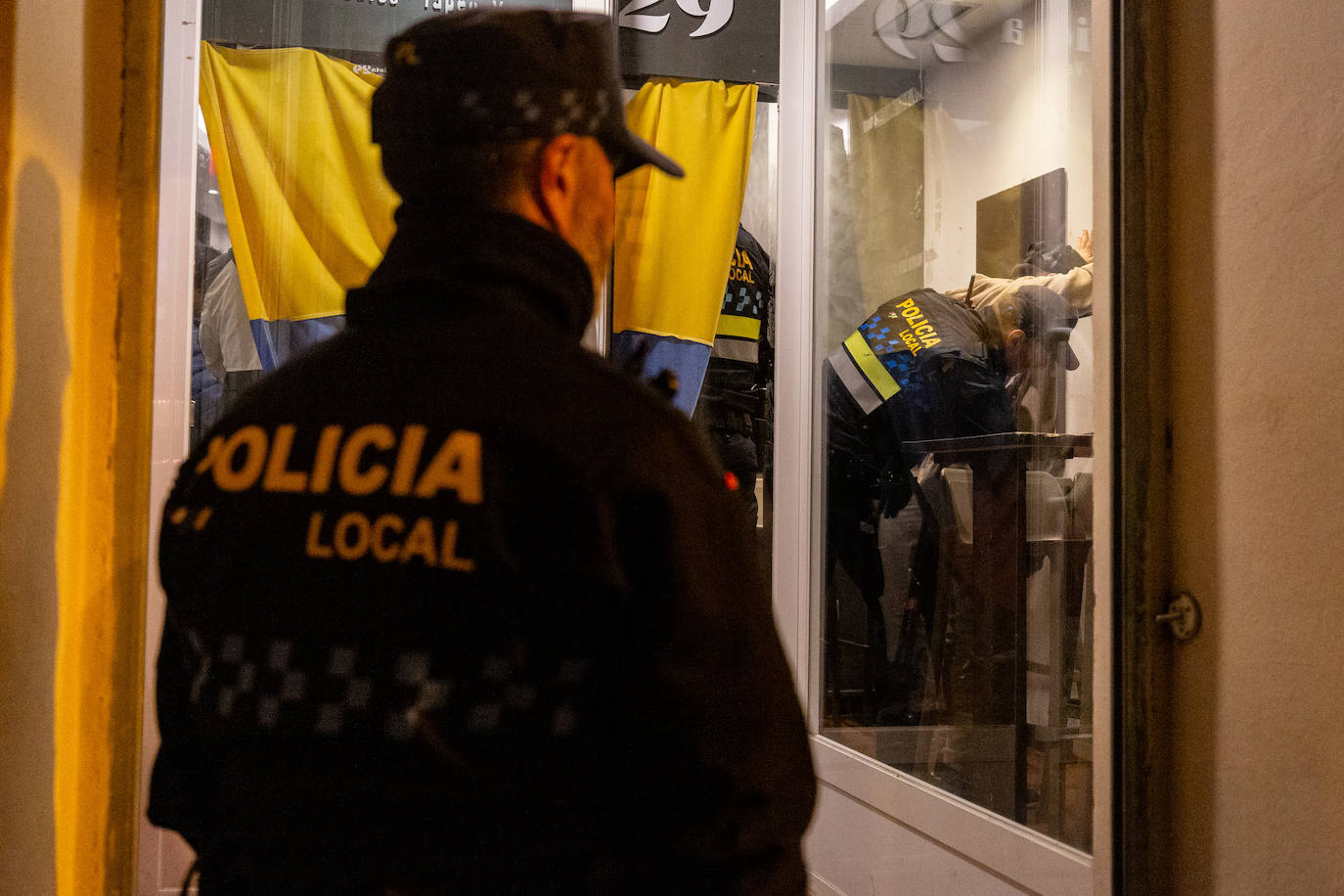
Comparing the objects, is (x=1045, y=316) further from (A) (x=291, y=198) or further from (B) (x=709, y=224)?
(A) (x=291, y=198)

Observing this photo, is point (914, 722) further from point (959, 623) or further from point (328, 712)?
point (328, 712)

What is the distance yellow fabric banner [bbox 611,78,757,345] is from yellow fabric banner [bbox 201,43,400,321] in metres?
0.75

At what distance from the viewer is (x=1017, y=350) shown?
93.3 inches

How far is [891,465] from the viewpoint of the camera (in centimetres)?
273

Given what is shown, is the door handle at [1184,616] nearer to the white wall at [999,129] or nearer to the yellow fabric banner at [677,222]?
the white wall at [999,129]

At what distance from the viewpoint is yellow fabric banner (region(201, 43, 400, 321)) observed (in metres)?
2.13

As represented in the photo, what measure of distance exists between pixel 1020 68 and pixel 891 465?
938mm

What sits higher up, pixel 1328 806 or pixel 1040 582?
pixel 1040 582

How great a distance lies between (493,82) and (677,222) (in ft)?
6.17

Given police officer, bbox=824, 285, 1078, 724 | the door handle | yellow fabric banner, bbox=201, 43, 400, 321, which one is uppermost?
yellow fabric banner, bbox=201, 43, 400, 321

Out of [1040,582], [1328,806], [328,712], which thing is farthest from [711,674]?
[1040,582]

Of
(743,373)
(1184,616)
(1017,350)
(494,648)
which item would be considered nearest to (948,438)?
(1017,350)

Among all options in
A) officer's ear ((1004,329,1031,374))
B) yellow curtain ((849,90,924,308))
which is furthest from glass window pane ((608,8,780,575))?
officer's ear ((1004,329,1031,374))

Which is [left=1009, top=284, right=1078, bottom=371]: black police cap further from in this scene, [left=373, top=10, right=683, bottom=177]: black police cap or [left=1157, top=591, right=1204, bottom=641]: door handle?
[left=373, top=10, right=683, bottom=177]: black police cap
